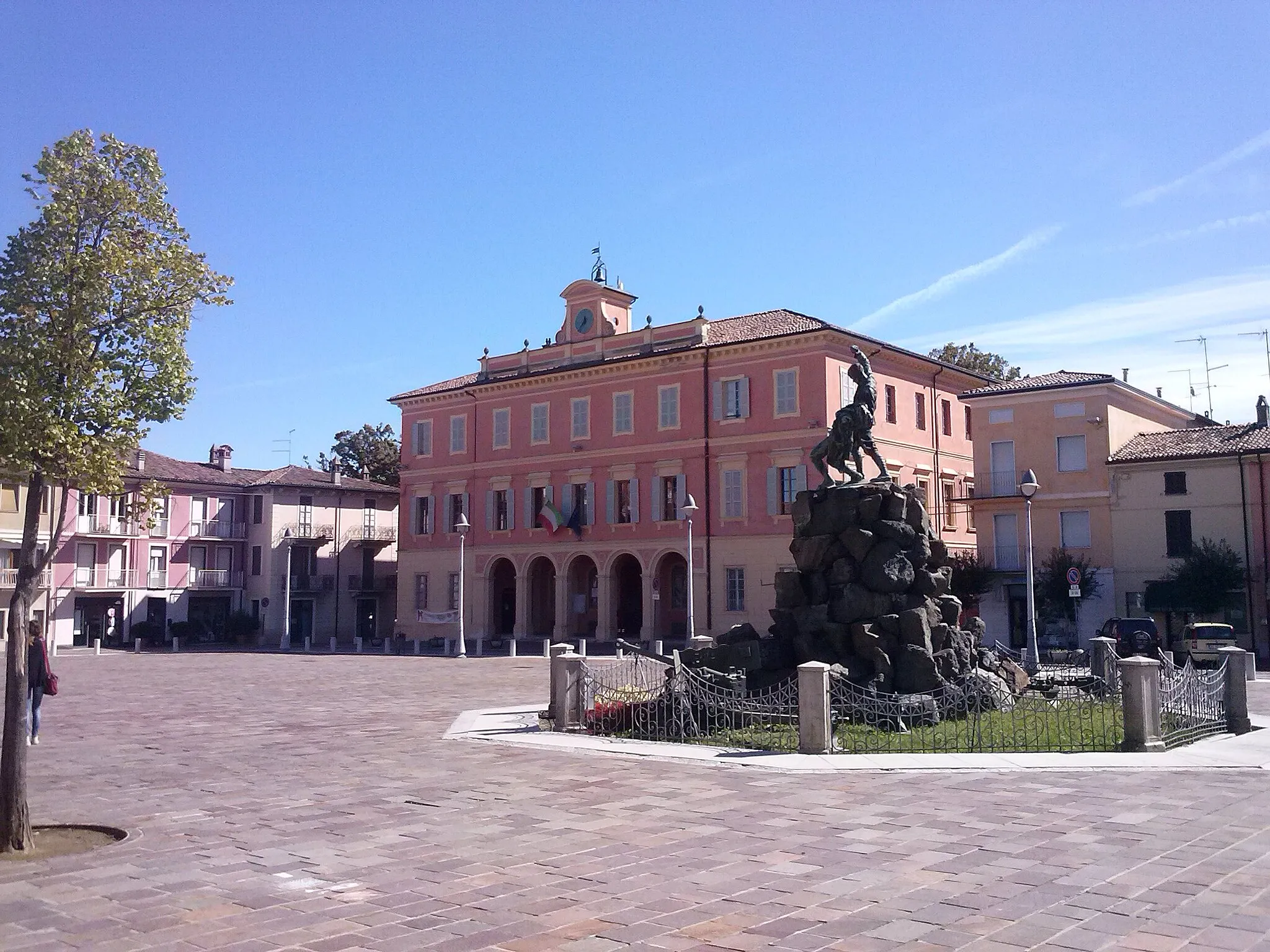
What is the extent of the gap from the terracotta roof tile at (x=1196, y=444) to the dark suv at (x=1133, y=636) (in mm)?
8062

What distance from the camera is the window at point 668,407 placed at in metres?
47.0

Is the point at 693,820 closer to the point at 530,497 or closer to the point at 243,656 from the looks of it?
the point at 243,656

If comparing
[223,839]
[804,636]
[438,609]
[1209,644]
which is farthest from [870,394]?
[438,609]

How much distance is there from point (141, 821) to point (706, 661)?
1007 cm

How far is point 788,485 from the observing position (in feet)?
143

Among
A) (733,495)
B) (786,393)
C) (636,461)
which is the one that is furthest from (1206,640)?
(636,461)

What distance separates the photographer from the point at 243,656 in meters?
44.4

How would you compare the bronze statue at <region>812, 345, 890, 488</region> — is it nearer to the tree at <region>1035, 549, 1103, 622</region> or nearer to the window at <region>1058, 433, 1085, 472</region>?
the tree at <region>1035, 549, 1103, 622</region>

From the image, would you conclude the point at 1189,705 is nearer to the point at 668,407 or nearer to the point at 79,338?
the point at 79,338

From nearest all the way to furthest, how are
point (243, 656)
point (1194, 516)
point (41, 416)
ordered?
point (41, 416)
point (1194, 516)
point (243, 656)

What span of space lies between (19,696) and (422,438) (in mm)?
47421

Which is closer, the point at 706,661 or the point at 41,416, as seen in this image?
the point at 41,416

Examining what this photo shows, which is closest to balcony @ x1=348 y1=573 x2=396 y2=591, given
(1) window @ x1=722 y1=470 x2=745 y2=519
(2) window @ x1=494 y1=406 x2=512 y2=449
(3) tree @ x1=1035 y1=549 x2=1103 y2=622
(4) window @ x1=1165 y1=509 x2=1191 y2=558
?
(2) window @ x1=494 y1=406 x2=512 y2=449

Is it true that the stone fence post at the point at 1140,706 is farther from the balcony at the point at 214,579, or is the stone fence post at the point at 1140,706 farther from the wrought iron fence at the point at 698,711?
the balcony at the point at 214,579
